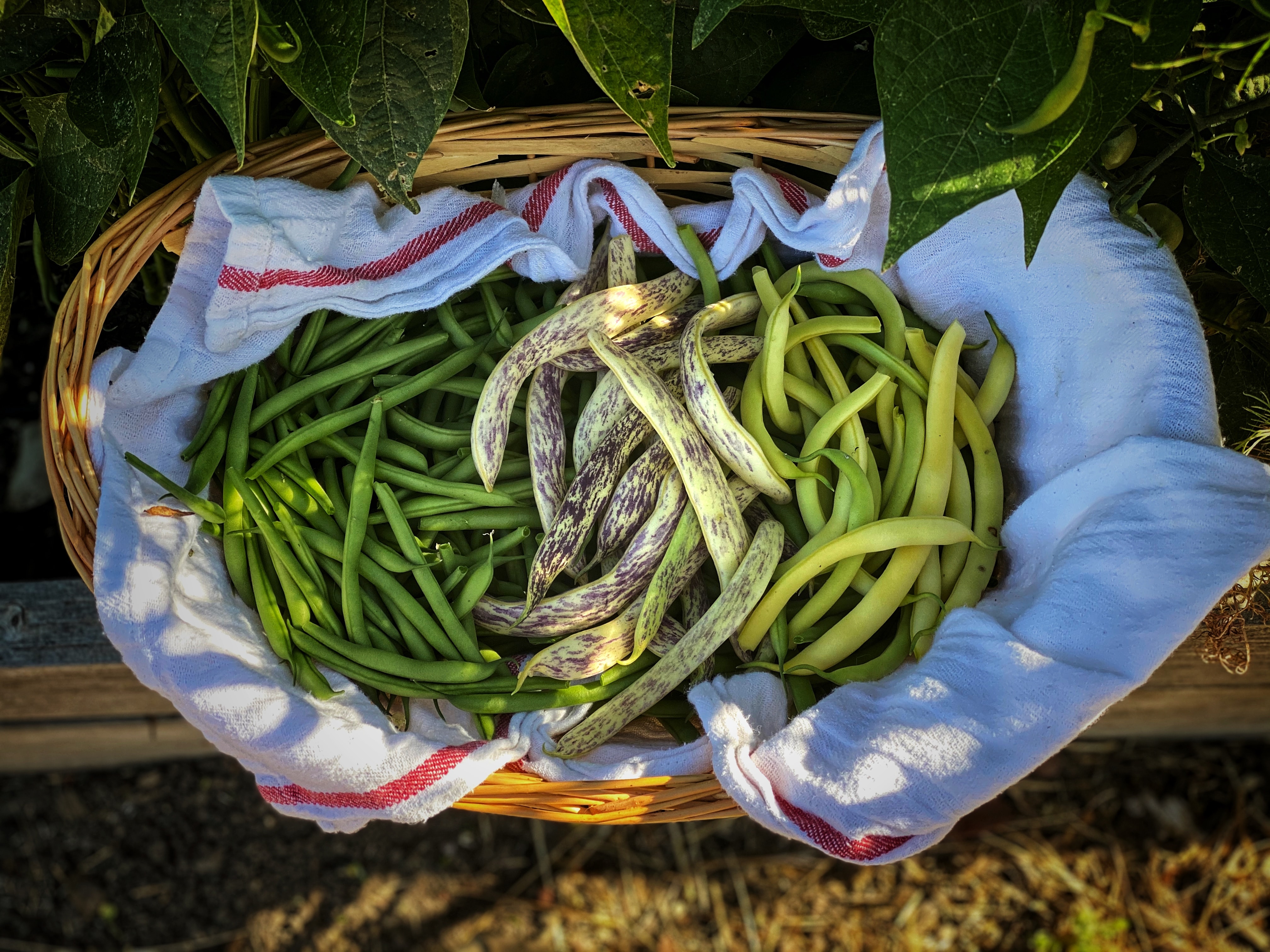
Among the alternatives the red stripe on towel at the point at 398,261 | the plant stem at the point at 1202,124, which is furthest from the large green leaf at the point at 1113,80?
the red stripe on towel at the point at 398,261

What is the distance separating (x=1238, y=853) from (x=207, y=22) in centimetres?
178

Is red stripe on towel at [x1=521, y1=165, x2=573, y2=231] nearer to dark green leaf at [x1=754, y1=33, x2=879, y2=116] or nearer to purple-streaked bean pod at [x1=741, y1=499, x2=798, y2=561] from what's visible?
dark green leaf at [x1=754, y1=33, x2=879, y2=116]

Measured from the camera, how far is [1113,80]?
0.63 meters

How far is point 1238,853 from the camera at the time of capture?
5.03 ft

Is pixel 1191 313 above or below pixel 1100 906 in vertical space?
above

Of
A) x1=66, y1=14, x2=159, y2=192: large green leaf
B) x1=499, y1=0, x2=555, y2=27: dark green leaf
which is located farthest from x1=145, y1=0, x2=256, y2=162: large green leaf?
x1=499, y1=0, x2=555, y2=27: dark green leaf

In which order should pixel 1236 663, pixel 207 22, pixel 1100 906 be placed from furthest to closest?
pixel 1100 906 < pixel 1236 663 < pixel 207 22

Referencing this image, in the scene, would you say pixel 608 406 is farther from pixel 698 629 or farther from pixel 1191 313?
pixel 1191 313

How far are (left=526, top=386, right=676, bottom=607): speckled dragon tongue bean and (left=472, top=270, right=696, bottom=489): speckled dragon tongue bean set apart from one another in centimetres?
8

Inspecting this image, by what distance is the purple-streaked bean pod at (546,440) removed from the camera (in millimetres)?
968

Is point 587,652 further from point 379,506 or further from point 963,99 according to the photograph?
point 963,99

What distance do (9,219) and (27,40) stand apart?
156mm

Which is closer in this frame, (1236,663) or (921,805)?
(921,805)

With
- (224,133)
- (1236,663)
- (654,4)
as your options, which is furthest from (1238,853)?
(224,133)
